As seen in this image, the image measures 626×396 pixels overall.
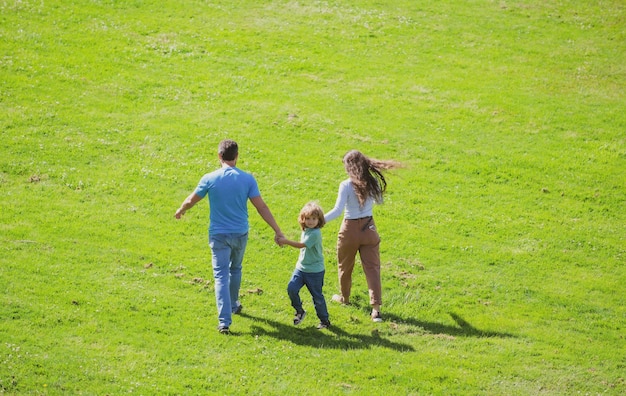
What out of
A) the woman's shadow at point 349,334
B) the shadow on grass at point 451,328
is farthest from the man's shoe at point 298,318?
the shadow on grass at point 451,328

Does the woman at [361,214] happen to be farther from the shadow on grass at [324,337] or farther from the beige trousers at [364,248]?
the shadow on grass at [324,337]

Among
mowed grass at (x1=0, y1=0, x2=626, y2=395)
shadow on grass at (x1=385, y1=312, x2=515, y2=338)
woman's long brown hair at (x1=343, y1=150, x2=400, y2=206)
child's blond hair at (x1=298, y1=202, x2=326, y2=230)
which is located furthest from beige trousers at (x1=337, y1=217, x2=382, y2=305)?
child's blond hair at (x1=298, y1=202, x2=326, y2=230)

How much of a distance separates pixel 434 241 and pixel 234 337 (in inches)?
253

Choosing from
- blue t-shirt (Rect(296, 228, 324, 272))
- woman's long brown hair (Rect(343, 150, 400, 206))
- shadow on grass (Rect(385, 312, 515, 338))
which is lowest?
shadow on grass (Rect(385, 312, 515, 338))

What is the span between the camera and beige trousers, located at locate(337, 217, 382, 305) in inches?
515

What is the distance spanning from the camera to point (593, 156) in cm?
2158

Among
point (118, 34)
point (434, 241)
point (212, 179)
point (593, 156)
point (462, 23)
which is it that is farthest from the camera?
point (462, 23)

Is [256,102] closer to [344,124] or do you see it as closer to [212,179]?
[344,124]

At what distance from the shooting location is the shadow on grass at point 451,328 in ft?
43.4

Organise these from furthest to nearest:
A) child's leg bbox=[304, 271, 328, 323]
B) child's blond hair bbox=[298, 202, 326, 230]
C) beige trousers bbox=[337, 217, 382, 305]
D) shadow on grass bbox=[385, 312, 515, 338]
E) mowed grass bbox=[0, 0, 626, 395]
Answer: shadow on grass bbox=[385, 312, 515, 338] → beige trousers bbox=[337, 217, 382, 305] → child's leg bbox=[304, 271, 328, 323] → child's blond hair bbox=[298, 202, 326, 230] → mowed grass bbox=[0, 0, 626, 395]

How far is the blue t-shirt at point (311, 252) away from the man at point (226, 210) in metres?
0.46

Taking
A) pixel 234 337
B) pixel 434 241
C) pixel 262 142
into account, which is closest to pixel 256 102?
pixel 262 142

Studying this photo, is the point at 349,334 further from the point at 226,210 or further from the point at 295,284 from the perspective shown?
the point at 226,210

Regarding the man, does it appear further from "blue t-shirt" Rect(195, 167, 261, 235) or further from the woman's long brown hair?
the woman's long brown hair
